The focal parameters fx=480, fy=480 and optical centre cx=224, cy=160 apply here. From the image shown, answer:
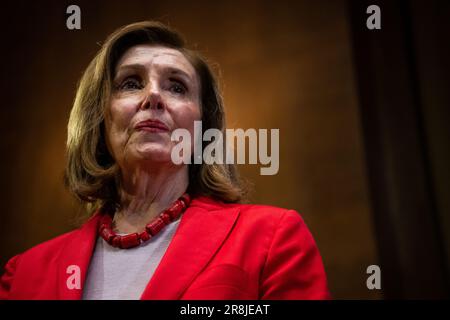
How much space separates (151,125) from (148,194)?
0.16 metres

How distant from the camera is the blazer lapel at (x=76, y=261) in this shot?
89 cm

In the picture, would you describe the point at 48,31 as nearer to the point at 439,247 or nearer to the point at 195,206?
the point at 195,206

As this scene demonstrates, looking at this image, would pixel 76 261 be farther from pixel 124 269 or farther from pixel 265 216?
pixel 265 216

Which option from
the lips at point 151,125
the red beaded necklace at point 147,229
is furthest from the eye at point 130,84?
the red beaded necklace at point 147,229

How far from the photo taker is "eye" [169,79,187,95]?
1.13m

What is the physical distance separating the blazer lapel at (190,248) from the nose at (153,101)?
0.74 ft

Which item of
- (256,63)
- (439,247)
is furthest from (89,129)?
(439,247)

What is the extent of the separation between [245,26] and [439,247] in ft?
3.16

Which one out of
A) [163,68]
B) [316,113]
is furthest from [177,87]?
[316,113]

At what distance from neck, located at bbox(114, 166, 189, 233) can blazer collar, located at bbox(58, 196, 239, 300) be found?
0.20ft

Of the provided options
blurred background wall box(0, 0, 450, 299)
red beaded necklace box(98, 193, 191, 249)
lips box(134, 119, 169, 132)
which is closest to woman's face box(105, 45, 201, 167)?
lips box(134, 119, 169, 132)

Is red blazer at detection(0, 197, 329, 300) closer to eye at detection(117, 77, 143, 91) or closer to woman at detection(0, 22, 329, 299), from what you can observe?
woman at detection(0, 22, 329, 299)

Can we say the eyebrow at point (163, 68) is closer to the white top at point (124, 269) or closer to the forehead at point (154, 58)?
the forehead at point (154, 58)

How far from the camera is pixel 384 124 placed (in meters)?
1.50
